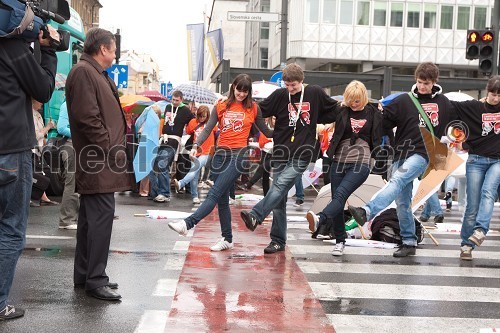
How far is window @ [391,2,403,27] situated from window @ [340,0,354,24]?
2.90 m

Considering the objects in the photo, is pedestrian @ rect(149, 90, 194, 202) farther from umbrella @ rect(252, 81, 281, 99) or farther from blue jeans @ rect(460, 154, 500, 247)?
blue jeans @ rect(460, 154, 500, 247)

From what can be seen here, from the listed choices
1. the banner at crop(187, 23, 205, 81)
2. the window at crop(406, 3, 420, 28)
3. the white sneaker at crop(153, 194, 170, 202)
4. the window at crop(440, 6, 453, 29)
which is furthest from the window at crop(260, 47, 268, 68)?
the white sneaker at crop(153, 194, 170, 202)

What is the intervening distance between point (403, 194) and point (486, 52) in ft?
32.4

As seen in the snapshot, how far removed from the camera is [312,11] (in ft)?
172

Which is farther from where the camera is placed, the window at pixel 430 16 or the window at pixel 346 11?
the window at pixel 430 16

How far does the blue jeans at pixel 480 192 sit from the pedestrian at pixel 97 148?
167 inches

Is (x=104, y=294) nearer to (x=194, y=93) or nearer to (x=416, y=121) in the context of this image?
(x=416, y=121)

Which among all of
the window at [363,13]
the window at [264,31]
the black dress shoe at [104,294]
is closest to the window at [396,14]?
the window at [363,13]

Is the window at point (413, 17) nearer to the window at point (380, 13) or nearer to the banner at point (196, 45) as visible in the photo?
the window at point (380, 13)

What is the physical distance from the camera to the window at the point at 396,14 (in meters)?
53.2

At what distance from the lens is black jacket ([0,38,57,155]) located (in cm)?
509

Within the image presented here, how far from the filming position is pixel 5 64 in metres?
5.10

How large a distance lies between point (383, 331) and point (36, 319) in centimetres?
235

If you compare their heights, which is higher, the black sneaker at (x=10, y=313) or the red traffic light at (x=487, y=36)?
the red traffic light at (x=487, y=36)
